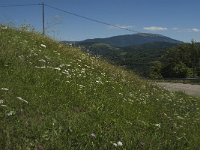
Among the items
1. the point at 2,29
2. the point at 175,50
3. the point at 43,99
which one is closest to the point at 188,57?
the point at 175,50

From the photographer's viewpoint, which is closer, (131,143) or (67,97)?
(131,143)

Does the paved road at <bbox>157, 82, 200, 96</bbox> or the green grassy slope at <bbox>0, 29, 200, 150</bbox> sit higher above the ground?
the green grassy slope at <bbox>0, 29, 200, 150</bbox>

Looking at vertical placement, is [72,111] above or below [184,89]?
above

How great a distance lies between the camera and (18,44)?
12641 mm

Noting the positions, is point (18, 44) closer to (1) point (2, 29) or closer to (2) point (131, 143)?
(1) point (2, 29)

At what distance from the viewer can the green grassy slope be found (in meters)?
7.14

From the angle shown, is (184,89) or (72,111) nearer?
(72,111)

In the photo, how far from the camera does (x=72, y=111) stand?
8531 millimetres

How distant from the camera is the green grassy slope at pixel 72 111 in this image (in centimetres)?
714

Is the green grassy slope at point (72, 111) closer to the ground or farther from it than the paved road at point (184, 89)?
farther from it

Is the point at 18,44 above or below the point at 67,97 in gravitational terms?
above

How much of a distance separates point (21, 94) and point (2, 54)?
2.74 metres

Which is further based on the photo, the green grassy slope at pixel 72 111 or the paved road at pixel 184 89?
the paved road at pixel 184 89

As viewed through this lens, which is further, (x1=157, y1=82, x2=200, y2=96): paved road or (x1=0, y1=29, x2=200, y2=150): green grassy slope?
(x1=157, y1=82, x2=200, y2=96): paved road
